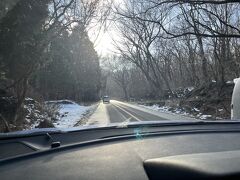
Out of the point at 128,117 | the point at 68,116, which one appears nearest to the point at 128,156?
the point at 128,117

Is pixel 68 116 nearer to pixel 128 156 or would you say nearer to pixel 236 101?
pixel 236 101

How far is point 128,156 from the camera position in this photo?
2.54 meters

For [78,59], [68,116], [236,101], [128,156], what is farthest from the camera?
[78,59]

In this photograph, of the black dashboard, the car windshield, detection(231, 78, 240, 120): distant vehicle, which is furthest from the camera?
the car windshield

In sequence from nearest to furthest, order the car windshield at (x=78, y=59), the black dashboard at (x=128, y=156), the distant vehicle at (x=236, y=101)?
1. the black dashboard at (x=128, y=156)
2. the distant vehicle at (x=236, y=101)
3. the car windshield at (x=78, y=59)

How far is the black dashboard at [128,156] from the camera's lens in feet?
6.26

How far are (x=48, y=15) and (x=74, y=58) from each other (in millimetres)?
46143

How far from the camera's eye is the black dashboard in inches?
75.2

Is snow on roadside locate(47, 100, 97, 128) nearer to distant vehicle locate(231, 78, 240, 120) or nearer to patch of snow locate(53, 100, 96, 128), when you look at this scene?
patch of snow locate(53, 100, 96, 128)

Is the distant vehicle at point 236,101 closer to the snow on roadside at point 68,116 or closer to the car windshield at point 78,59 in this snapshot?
the car windshield at point 78,59

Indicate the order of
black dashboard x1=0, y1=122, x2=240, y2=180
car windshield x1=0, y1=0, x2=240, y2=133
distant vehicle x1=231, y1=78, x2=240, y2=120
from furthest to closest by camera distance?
car windshield x1=0, y1=0, x2=240, y2=133
distant vehicle x1=231, y1=78, x2=240, y2=120
black dashboard x1=0, y1=122, x2=240, y2=180

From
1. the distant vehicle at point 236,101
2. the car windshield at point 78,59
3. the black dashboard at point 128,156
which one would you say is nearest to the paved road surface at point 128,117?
the car windshield at point 78,59

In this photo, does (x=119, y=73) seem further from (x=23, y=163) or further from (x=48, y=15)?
(x=23, y=163)

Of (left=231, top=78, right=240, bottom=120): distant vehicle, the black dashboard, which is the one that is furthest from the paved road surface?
the black dashboard
